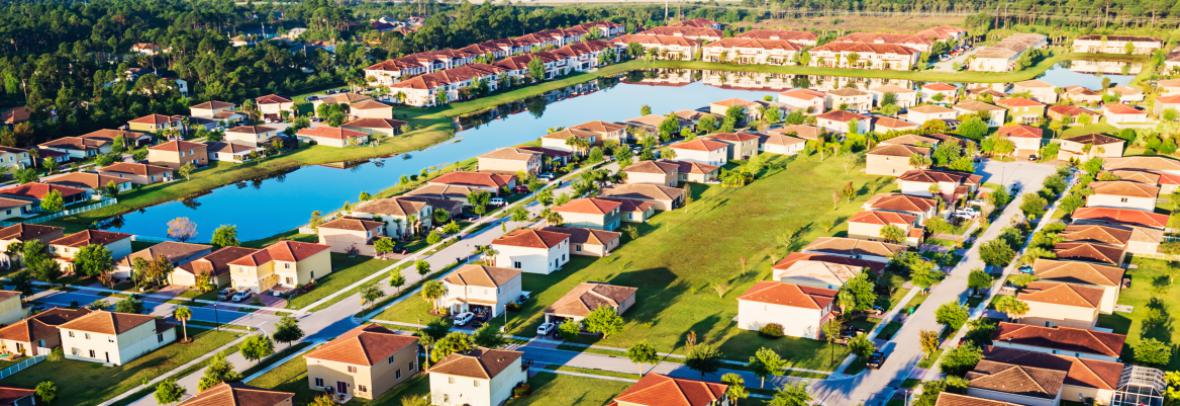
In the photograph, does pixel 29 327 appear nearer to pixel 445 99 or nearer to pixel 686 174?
pixel 686 174

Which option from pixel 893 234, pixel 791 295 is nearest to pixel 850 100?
pixel 893 234

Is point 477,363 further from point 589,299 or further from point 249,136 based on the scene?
point 249,136

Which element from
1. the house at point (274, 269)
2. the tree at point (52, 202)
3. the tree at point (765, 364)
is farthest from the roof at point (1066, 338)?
the tree at point (52, 202)

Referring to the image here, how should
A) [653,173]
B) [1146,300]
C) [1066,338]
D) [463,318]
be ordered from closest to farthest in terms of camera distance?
1. [1066,338]
2. [463,318]
3. [1146,300]
4. [653,173]

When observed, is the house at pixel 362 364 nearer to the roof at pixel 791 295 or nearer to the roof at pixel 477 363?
the roof at pixel 477 363

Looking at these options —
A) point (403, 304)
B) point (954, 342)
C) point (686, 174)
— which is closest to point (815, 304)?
point (954, 342)

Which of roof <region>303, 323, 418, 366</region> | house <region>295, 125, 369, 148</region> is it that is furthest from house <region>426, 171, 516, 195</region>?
roof <region>303, 323, 418, 366</region>
